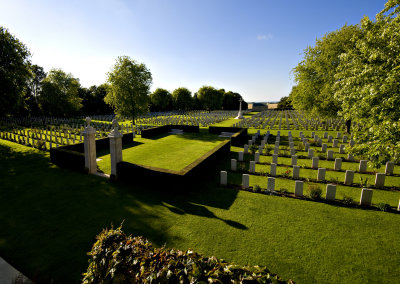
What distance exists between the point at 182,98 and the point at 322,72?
62182 mm

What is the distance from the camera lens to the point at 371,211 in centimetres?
645

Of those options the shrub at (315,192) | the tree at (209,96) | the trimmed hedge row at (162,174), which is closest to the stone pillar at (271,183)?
the shrub at (315,192)

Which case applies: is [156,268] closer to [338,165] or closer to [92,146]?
[92,146]

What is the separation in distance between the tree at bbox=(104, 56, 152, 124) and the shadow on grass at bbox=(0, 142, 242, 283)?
20.7 metres

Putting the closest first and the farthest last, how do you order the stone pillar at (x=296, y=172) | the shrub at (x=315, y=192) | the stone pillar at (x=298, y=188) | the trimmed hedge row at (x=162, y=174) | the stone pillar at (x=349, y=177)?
the shrub at (x=315, y=192) → the stone pillar at (x=298, y=188) → the trimmed hedge row at (x=162, y=174) → the stone pillar at (x=349, y=177) → the stone pillar at (x=296, y=172)

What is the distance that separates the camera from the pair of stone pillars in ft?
28.8

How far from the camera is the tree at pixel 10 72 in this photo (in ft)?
56.3

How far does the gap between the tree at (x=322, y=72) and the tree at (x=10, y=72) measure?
29184 millimetres

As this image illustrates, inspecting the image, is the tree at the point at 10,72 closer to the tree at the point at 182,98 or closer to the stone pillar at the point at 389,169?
the stone pillar at the point at 389,169

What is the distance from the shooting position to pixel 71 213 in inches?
255

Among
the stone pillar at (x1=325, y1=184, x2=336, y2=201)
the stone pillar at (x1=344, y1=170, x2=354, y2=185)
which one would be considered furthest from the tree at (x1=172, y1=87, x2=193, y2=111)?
the stone pillar at (x1=325, y1=184, x2=336, y2=201)

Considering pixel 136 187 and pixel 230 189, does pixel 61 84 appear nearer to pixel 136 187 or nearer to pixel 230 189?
pixel 136 187

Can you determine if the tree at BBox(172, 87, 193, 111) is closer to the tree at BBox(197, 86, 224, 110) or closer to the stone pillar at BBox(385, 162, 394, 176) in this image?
the tree at BBox(197, 86, 224, 110)

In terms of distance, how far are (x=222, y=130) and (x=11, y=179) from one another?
18867 millimetres
